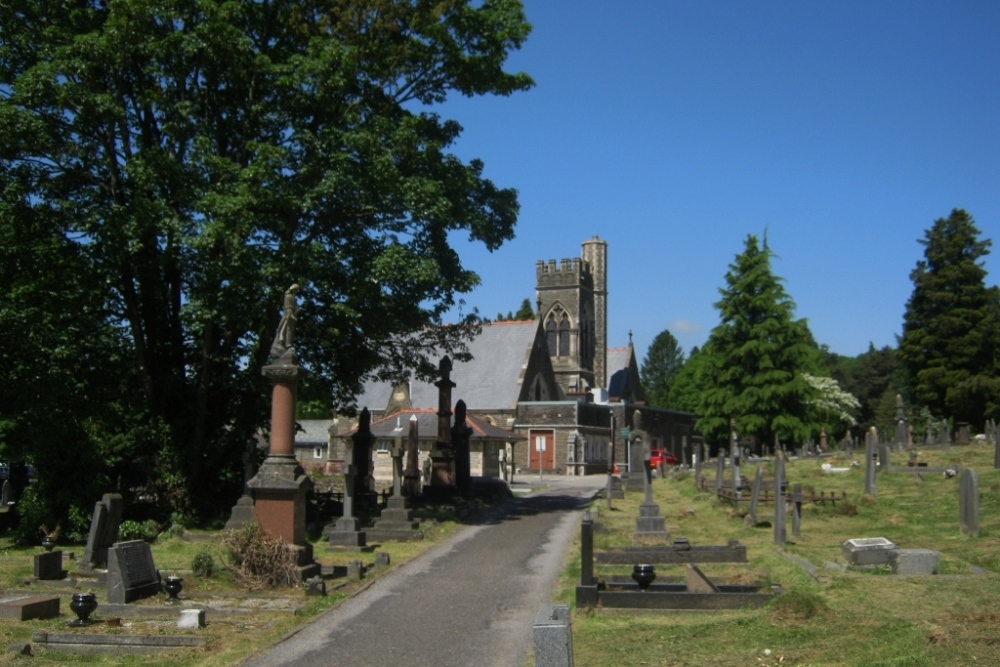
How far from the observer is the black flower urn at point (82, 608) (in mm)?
10188

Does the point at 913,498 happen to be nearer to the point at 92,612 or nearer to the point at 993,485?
the point at 993,485

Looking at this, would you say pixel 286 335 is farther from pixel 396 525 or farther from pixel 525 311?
pixel 525 311

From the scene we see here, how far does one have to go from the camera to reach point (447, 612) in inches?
455

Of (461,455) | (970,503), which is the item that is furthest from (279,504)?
(461,455)

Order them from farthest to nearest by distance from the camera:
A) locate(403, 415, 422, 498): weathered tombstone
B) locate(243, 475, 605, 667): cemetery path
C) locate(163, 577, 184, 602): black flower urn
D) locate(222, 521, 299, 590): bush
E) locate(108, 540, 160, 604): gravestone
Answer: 1. locate(403, 415, 422, 498): weathered tombstone
2. locate(222, 521, 299, 590): bush
3. locate(163, 577, 184, 602): black flower urn
4. locate(108, 540, 160, 604): gravestone
5. locate(243, 475, 605, 667): cemetery path

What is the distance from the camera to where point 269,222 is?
61.4ft

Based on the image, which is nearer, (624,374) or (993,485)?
(993,485)

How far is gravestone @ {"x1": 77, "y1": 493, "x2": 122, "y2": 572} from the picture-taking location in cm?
1439

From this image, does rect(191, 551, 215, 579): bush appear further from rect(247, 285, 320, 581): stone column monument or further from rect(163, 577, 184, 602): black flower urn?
rect(163, 577, 184, 602): black flower urn

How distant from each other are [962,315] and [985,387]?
4.29m


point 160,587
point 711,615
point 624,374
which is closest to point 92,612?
point 160,587

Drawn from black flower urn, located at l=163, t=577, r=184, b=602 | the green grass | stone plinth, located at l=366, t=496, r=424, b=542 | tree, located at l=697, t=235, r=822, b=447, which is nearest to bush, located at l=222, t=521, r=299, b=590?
black flower urn, located at l=163, t=577, r=184, b=602

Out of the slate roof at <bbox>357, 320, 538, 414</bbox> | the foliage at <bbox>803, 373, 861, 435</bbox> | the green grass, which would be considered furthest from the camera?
the foliage at <bbox>803, 373, 861, 435</bbox>

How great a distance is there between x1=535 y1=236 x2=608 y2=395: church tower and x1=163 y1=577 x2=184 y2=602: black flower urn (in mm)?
54351
